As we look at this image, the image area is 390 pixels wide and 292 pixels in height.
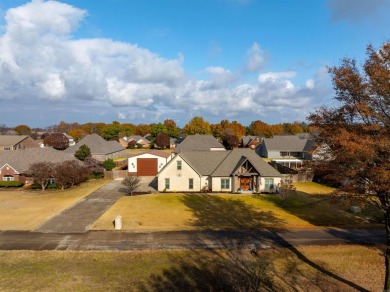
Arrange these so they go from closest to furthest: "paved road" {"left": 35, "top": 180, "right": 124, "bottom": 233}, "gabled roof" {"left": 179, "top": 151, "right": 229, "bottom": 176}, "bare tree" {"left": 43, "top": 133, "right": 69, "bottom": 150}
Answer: "paved road" {"left": 35, "top": 180, "right": 124, "bottom": 233}
"gabled roof" {"left": 179, "top": 151, "right": 229, "bottom": 176}
"bare tree" {"left": 43, "top": 133, "right": 69, "bottom": 150}

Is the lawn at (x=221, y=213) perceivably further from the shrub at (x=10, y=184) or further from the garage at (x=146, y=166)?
the shrub at (x=10, y=184)

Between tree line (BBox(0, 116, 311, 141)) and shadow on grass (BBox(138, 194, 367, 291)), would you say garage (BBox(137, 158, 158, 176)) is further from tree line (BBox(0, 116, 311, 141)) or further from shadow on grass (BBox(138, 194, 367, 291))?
tree line (BBox(0, 116, 311, 141))

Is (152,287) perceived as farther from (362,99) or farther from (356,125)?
(362,99)

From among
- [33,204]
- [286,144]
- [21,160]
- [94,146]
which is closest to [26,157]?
[21,160]

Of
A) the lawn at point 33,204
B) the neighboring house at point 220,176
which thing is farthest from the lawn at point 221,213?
the lawn at point 33,204

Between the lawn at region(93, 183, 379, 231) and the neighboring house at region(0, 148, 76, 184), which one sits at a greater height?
the neighboring house at region(0, 148, 76, 184)

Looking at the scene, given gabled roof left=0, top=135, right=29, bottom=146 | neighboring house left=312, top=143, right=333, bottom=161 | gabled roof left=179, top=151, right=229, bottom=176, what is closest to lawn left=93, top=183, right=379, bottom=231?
gabled roof left=179, top=151, right=229, bottom=176

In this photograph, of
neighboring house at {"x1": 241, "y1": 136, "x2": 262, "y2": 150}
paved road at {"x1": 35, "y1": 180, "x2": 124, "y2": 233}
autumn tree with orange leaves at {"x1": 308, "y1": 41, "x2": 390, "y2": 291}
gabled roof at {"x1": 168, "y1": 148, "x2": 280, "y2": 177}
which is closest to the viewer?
autumn tree with orange leaves at {"x1": 308, "y1": 41, "x2": 390, "y2": 291}
